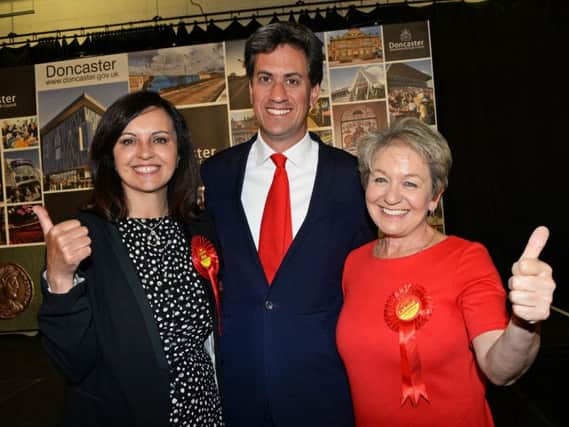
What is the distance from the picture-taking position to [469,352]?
1511mm

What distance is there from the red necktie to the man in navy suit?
39mm

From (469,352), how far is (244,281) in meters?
0.80

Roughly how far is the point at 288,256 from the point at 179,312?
1.47 ft

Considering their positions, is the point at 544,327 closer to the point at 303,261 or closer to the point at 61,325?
the point at 303,261

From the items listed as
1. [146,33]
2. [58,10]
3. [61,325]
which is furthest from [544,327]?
[58,10]

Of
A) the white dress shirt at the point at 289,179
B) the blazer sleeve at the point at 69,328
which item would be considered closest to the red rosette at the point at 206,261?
the white dress shirt at the point at 289,179

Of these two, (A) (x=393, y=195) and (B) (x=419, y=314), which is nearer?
(B) (x=419, y=314)

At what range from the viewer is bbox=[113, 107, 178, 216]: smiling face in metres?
1.79

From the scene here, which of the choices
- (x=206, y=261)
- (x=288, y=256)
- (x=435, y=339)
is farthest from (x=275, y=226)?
(x=435, y=339)

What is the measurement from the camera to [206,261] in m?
1.83

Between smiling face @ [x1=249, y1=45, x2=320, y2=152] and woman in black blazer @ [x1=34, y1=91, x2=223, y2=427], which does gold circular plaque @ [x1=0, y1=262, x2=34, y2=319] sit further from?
smiling face @ [x1=249, y1=45, x2=320, y2=152]

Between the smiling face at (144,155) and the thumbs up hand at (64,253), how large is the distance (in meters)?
0.41

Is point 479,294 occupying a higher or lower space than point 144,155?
lower

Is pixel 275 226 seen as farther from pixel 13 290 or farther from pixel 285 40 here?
pixel 13 290
